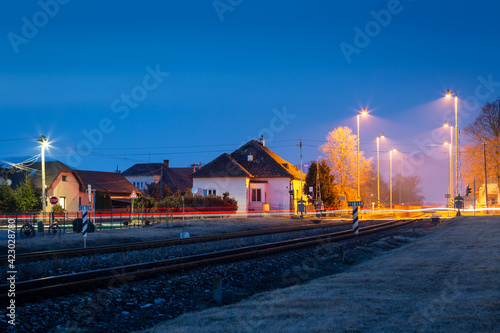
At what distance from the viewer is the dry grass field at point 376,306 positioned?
7320mm

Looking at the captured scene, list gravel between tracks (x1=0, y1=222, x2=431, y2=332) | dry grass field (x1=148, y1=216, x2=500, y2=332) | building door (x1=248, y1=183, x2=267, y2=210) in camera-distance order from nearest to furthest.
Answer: dry grass field (x1=148, y1=216, x2=500, y2=332)
gravel between tracks (x1=0, y1=222, x2=431, y2=332)
building door (x1=248, y1=183, x2=267, y2=210)

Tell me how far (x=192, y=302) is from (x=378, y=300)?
4.02 metres

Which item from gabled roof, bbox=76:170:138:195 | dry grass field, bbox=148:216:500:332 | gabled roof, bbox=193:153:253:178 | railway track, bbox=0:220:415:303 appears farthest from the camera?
gabled roof, bbox=76:170:138:195

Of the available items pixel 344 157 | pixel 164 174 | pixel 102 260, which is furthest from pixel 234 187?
pixel 102 260

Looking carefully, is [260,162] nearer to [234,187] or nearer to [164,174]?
[234,187]

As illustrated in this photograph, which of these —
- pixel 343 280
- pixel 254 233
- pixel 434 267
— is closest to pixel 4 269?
pixel 343 280

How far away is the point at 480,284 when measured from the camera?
10.3 meters

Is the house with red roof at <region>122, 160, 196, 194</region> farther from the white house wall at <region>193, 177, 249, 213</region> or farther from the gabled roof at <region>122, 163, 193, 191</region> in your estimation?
the white house wall at <region>193, 177, 249, 213</region>

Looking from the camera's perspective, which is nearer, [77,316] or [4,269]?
[77,316]

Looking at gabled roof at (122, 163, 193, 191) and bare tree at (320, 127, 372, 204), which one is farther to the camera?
gabled roof at (122, 163, 193, 191)

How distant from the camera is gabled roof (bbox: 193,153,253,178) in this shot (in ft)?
209

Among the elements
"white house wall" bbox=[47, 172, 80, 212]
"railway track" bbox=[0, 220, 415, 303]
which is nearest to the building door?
"white house wall" bbox=[47, 172, 80, 212]

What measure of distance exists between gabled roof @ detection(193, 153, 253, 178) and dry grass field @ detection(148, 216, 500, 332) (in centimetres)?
5100

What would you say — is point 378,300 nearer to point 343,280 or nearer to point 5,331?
point 343,280
